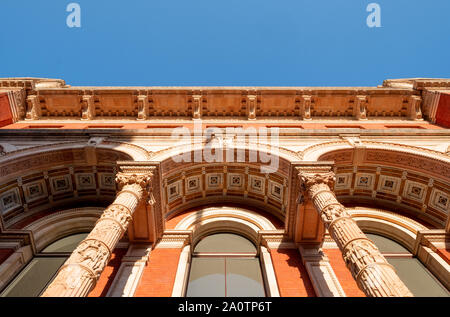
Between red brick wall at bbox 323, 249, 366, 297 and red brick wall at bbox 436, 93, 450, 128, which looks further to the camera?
red brick wall at bbox 436, 93, 450, 128

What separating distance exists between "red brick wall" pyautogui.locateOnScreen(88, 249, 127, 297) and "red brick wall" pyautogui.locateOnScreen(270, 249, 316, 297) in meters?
4.67

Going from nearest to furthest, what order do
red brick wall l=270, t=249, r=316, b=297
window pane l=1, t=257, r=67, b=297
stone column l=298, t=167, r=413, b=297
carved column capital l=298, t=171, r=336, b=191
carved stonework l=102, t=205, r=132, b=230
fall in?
stone column l=298, t=167, r=413, b=297 → carved stonework l=102, t=205, r=132, b=230 → red brick wall l=270, t=249, r=316, b=297 → carved column capital l=298, t=171, r=336, b=191 → window pane l=1, t=257, r=67, b=297

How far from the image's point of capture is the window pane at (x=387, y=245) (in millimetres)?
9586

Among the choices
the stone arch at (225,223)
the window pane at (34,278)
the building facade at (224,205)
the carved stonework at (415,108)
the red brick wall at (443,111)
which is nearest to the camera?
the building facade at (224,205)

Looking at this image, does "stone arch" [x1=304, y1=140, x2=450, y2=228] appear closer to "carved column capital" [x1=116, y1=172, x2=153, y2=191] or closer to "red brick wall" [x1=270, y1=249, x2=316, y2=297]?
"red brick wall" [x1=270, y1=249, x2=316, y2=297]

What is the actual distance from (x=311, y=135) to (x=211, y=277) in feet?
21.3

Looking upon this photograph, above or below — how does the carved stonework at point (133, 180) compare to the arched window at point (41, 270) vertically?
above

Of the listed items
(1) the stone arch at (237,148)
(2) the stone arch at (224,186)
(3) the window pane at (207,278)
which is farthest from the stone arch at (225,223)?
(1) the stone arch at (237,148)

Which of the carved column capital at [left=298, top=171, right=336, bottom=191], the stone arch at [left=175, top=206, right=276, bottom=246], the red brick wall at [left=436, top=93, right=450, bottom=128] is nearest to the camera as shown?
the carved column capital at [left=298, top=171, right=336, bottom=191]

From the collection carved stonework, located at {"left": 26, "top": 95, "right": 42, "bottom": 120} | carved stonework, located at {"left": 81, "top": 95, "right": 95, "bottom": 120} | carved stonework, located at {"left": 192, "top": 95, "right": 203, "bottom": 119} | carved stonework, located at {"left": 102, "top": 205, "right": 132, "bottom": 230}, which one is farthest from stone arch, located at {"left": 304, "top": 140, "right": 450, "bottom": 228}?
carved stonework, located at {"left": 26, "top": 95, "right": 42, "bottom": 120}

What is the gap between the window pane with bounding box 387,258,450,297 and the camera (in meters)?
7.91

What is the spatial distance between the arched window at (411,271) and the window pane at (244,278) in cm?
436

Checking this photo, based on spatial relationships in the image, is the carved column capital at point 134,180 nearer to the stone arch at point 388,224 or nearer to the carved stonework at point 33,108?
the stone arch at point 388,224

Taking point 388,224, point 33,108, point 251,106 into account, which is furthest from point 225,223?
point 33,108
